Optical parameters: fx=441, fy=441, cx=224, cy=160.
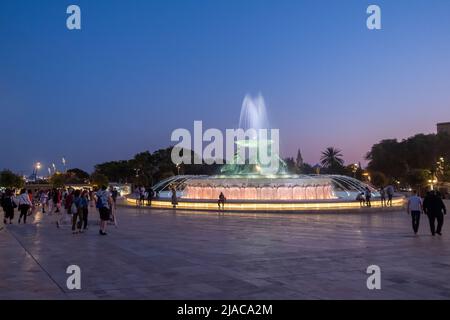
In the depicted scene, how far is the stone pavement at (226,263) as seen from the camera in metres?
6.66

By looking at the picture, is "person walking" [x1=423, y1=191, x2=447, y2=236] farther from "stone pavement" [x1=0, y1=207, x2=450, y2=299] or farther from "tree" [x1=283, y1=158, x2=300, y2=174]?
"tree" [x1=283, y1=158, x2=300, y2=174]

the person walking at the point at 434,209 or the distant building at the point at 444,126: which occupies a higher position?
the distant building at the point at 444,126

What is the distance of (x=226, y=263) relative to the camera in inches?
352

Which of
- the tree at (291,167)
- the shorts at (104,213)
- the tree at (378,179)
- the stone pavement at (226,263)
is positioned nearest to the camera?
the stone pavement at (226,263)

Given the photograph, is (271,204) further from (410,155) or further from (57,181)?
(57,181)

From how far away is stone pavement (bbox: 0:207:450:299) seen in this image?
6.66m

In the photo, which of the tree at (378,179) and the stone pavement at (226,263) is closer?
the stone pavement at (226,263)

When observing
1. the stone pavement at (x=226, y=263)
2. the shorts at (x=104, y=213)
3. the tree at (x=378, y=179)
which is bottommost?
the stone pavement at (x=226, y=263)

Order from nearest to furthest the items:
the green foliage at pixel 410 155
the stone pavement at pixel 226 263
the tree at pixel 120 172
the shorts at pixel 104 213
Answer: the stone pavement at pixel 226 263 < the shorts at pixel 104 213 < the green foliage at pixel 410 155 < the tree at pixel 120 172

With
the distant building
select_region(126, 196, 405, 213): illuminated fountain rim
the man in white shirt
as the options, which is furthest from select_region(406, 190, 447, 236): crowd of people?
the distant building

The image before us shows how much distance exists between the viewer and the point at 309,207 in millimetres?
24812

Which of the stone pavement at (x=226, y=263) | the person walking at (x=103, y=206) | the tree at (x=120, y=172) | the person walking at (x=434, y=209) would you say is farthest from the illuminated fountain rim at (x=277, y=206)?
the tree at (x=120, y=172)

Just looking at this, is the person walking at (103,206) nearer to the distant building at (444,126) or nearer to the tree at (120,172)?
the tree at (120,172)
